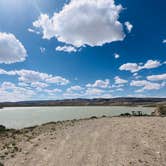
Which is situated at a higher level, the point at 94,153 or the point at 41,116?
the point at 41,116

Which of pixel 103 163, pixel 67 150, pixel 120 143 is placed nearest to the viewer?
pixel 103 163

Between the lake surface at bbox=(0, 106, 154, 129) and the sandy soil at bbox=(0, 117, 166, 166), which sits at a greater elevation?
the lake surface at bbox=(0, 106, 154, 129)

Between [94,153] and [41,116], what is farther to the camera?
[41,116]

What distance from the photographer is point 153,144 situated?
1184 centimetres

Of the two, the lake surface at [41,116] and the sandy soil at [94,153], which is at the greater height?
the lake surface at [41,116]

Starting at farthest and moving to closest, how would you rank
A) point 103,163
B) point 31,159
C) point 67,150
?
point 67,150, point 31,159, point 103,163

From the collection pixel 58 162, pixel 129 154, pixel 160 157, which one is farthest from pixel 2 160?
pixel 160 157

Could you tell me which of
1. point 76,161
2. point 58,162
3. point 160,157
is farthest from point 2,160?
point 160,157

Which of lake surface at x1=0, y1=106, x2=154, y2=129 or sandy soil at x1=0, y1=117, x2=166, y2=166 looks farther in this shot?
lake surface at x1=0, y1=106, x2=154, y2=129

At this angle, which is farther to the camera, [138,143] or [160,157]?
[138,143]

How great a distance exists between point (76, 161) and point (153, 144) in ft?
14.7

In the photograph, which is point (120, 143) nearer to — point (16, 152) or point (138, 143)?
point (138, 143)

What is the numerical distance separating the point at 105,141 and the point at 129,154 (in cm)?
326

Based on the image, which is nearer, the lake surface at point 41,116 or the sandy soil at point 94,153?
the sandy soil at point 94,153
